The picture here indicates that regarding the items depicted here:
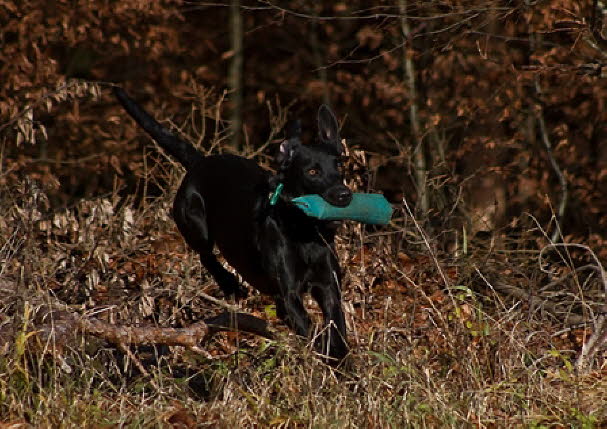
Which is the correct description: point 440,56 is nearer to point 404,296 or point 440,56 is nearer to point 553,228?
point 553,228

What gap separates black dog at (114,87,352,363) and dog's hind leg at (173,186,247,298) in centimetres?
30

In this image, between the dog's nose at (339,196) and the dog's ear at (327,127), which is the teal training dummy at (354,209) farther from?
the dog's ear at (327,127)

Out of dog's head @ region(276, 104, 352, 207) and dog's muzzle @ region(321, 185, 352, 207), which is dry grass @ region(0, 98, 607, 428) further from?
dog's head @ region(276, 104, 352, 207)

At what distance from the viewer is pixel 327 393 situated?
18.3ft

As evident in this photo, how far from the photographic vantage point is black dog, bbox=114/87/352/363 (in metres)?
6.61

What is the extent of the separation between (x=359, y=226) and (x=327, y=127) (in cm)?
116

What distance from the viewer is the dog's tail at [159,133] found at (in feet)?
27.5

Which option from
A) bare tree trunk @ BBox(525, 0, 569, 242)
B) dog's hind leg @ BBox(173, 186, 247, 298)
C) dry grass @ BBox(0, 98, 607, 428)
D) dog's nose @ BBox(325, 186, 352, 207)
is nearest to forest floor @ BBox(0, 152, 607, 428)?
dry grass @ BBox(0, 98, 607, 428)

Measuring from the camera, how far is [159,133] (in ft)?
27.7

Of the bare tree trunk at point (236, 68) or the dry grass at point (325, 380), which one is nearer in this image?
the dry grass at point (325, 380)

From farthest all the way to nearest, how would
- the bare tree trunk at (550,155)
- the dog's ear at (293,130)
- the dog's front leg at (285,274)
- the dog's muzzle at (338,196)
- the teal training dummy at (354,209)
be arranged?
the bare tree trunk at (550,155), the dog's ear at (293,130), the dog's front leg at (285,274), the dog's muzzle at (338,196), the teal training dummy at (354,209)

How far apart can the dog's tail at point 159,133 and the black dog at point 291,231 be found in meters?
0.85

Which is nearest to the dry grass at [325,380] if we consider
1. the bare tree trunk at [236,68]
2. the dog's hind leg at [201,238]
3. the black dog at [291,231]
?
the black dog at [291,231]

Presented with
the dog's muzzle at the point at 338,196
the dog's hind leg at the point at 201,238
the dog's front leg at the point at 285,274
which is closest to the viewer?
the dog's muzzle at the point at 338,196
